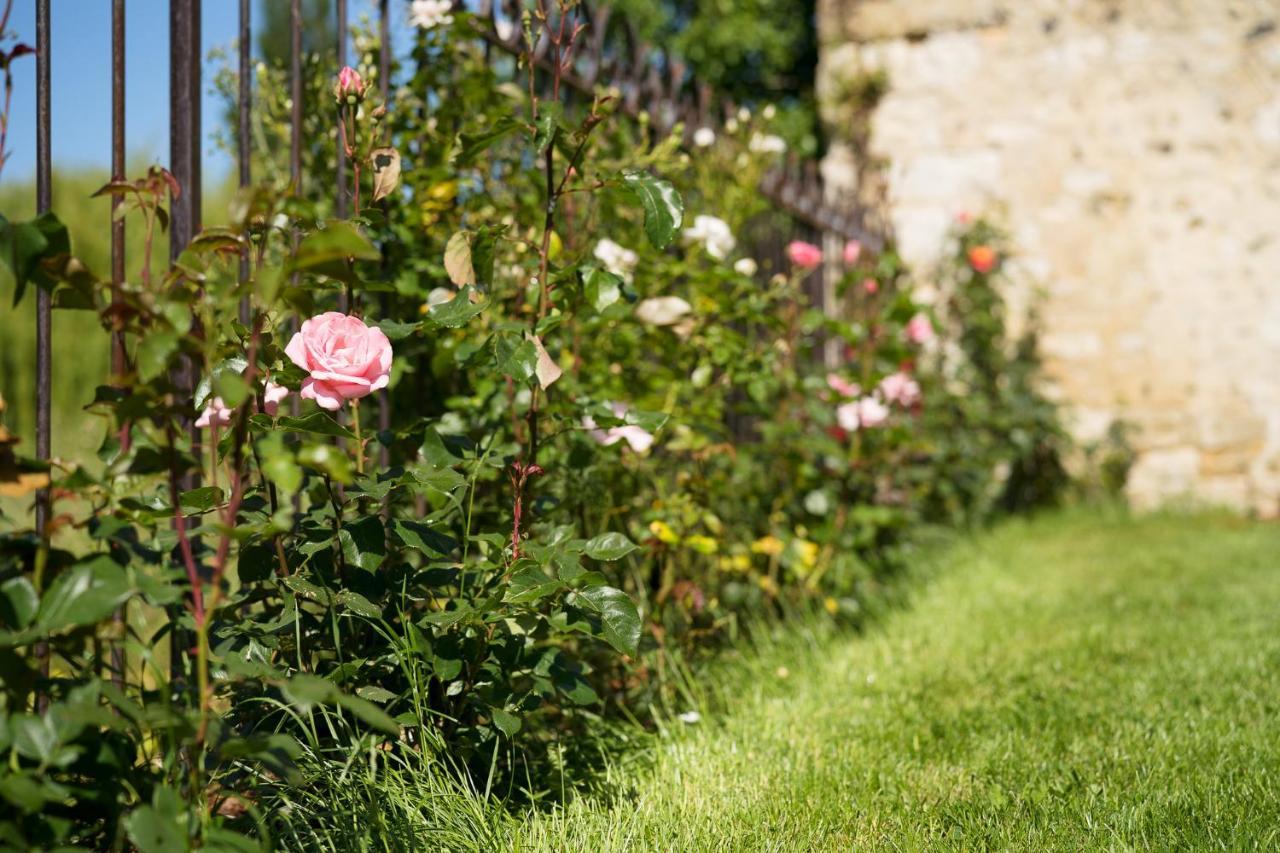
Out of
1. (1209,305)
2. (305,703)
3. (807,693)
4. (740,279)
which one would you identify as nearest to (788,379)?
(740,279)

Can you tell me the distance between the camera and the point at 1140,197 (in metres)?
5.39

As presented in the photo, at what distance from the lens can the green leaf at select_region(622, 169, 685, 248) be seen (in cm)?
136

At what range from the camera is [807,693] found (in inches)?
86.4

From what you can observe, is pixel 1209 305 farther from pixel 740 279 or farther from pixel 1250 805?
pixel 1250 805

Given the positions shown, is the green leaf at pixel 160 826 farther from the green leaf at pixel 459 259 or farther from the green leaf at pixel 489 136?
the green leaf at pixel 489 136

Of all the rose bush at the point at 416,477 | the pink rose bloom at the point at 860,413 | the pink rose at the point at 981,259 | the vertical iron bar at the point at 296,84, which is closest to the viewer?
the rose bush at the point at 416,477

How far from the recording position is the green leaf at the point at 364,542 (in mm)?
1332

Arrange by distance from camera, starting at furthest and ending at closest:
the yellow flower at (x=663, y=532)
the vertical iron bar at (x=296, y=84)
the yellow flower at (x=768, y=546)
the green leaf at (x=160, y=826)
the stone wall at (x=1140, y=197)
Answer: the stone wall at (x=1140, y=197)
the yellow flower at (x=768, y=546)
the yellow flower at (x=663, y=532)
the vertical iron bar at (x=296, y=84)
the green leaf at (x=160, y=826)

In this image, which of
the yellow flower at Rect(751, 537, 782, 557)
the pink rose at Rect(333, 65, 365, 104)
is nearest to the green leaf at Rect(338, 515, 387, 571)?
the pink rose at Rect(333, 65, 365, 104)

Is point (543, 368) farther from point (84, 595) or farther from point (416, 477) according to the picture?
point (84, 595)

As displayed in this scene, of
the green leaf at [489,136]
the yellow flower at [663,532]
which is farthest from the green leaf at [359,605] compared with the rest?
the yellow flower at [663,532]

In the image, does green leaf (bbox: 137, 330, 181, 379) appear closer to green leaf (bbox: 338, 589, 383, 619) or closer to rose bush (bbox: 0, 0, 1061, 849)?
rose bush (bbox: 0, 0, 1061, 849)

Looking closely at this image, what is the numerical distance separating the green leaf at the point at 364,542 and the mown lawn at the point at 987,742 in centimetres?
41

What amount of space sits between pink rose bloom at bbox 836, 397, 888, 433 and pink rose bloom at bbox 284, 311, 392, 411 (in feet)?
6.94
